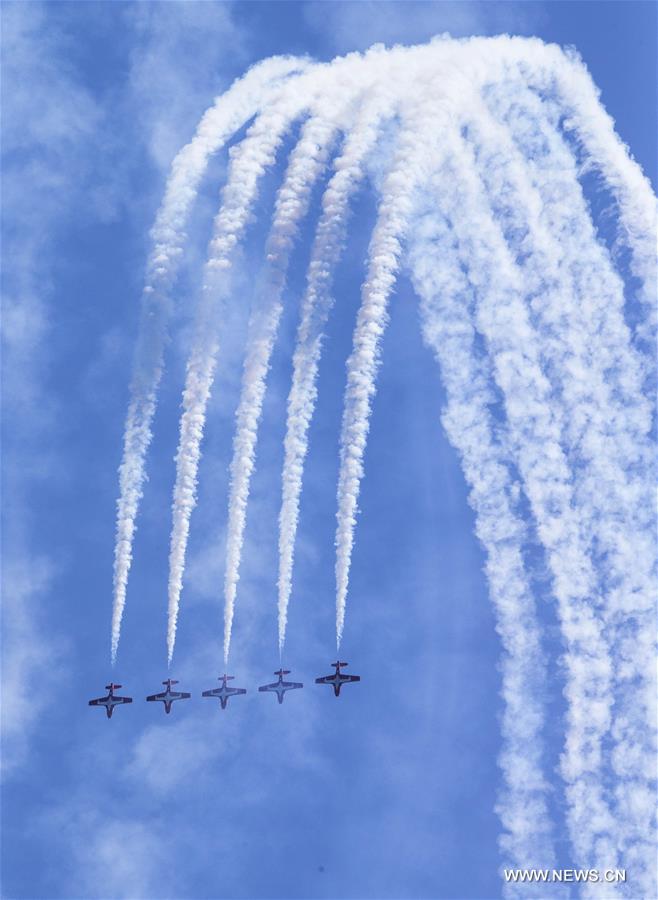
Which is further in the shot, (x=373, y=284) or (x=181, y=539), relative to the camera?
(x=181, y=539)

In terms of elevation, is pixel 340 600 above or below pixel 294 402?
below

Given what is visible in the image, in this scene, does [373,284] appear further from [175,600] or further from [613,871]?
[613,871]

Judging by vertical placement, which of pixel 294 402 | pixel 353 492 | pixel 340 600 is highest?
pixel 294 402

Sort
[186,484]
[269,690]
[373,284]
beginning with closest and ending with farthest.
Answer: [373,284] < [186,484] < [269,690]

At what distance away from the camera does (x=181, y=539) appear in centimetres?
4844

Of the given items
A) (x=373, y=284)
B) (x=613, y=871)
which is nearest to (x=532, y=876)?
(x=613, y=871)

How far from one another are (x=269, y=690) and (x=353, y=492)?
54.2ft

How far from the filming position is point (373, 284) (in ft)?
147

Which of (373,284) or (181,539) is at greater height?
(373,284)

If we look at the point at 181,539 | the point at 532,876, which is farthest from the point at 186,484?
the point at 532,876

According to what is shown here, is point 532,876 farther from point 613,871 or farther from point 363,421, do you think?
point 363,421

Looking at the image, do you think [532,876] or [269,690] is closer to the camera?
[532,876]

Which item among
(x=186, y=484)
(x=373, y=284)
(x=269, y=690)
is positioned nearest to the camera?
(x=373, y=284)

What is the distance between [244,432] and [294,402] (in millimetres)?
2230
